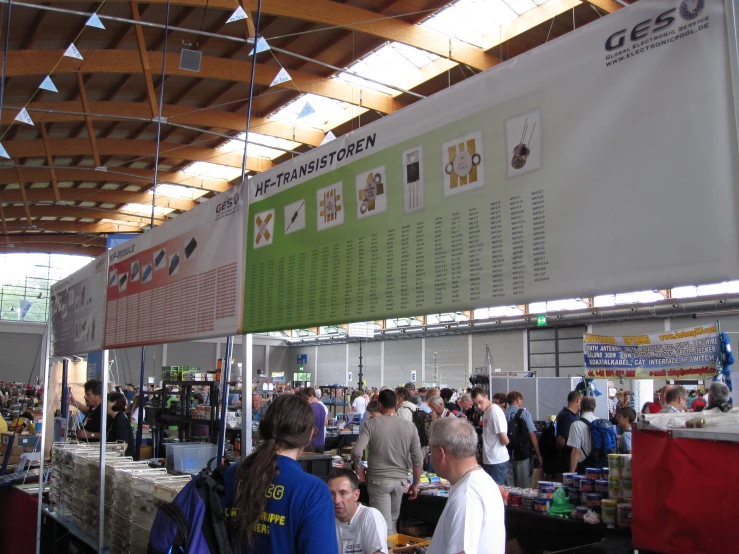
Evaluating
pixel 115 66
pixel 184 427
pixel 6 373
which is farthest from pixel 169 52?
pixel 6 373

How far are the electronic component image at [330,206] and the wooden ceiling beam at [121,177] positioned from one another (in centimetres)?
1663

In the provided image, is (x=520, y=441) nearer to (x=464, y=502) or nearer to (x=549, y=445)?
(x=549, y=445)

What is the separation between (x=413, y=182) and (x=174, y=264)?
6.65 ft

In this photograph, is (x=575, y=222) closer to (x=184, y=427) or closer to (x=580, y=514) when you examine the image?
(x=580, y=514)

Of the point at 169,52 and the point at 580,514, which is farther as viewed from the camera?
the point at 169,52

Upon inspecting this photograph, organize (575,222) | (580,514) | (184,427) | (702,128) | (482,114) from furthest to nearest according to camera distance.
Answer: (184,427)
(580,514)
(482,114)
(575,222)
(702,128)

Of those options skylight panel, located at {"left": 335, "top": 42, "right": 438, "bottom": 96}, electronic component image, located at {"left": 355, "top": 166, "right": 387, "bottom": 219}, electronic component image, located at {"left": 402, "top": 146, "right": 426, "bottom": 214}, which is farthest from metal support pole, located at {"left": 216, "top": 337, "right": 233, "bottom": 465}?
skylight panel, located at {"left": 335, "top": 42, "right": 438, "bottom": 96}

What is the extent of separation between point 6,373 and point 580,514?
29566 millimetres

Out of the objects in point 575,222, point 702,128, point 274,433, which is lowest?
point 274,433

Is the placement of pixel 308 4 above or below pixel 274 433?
above

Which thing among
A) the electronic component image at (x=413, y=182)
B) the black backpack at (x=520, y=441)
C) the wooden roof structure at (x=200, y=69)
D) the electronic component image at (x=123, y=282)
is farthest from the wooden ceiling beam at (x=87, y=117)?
the electronic component image at (x=413, y=182)

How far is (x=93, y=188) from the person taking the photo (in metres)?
22.1

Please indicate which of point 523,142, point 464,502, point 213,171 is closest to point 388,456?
point 464,502

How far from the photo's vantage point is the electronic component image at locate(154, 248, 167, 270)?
149 inches
